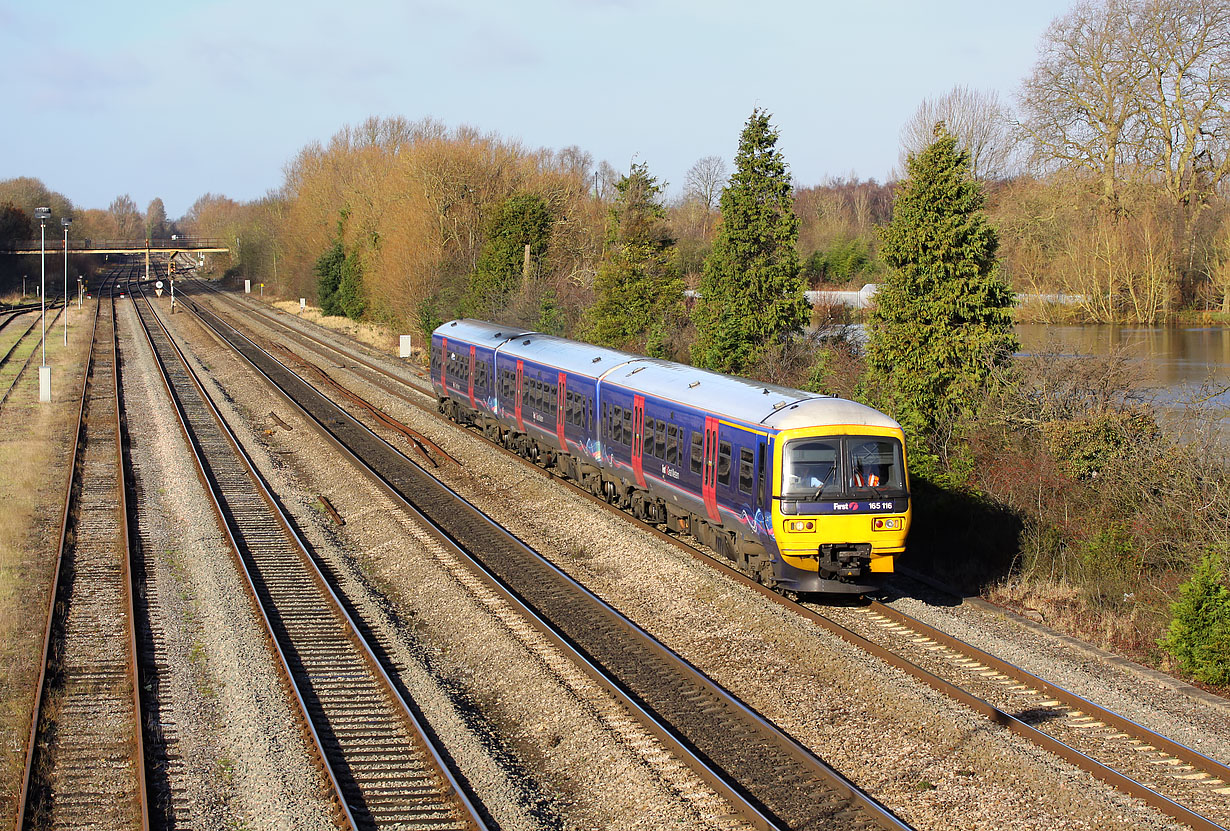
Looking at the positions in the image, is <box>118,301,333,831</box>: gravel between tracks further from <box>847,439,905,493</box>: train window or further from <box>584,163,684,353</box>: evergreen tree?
<box>584,163,684,353</box>: evergreen tree

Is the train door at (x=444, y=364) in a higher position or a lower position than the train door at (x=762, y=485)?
higher

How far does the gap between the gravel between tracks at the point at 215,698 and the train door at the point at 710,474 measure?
21.2ft

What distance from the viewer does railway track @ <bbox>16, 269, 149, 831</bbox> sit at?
28.6ft

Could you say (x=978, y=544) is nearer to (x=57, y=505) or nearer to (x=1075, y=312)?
(x=57, y=505)

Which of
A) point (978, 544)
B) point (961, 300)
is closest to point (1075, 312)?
point (961, 300)

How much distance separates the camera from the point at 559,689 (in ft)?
36.5

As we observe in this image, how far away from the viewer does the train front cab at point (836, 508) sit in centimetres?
1344

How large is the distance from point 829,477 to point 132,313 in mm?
68266

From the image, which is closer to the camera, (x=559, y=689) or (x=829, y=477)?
(x=559, y=689)

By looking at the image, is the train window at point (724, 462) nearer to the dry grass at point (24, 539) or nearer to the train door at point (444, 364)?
the dry grass at point (24, 539)

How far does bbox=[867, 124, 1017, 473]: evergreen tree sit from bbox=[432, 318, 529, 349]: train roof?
34.6ft

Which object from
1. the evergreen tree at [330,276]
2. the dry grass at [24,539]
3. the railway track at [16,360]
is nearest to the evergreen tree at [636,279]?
the dry grass at [24,539]

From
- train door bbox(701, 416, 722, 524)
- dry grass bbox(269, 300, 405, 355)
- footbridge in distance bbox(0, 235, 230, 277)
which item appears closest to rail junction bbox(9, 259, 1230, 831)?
train door bbox(701, 416, 722, 524)

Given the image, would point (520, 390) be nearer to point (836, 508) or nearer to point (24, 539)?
point (24, 539)
